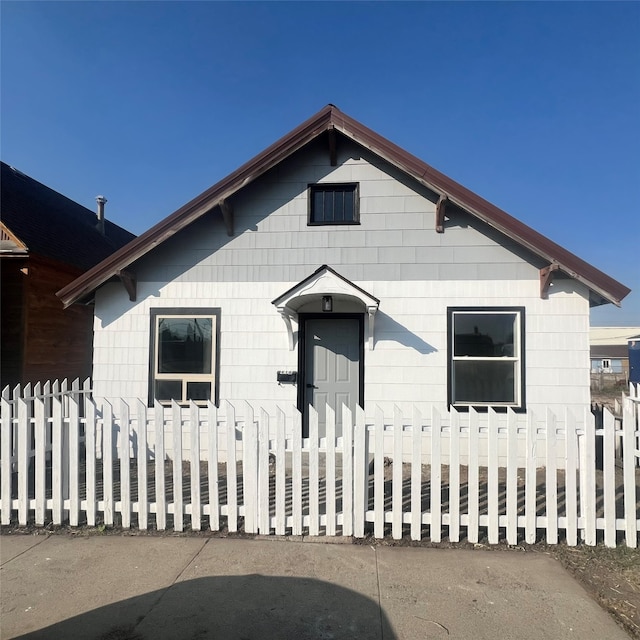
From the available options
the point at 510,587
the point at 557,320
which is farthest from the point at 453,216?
the point at 510,587

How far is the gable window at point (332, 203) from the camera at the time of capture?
732 centimetres

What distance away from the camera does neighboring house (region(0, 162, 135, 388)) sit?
9680mm

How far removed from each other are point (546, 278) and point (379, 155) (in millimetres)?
3233

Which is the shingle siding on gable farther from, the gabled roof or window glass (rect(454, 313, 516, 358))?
window glass (rect(454, 313, 516, 358))

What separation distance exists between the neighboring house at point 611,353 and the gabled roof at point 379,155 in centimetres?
2033

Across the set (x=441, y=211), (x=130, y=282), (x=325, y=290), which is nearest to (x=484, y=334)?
(x=441, y=211)

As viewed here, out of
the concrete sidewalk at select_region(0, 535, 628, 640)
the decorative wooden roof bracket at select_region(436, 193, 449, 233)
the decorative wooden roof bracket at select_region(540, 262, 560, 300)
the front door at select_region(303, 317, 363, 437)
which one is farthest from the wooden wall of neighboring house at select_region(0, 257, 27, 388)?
the decorative wooden roof bracket at select_region(540, 262, 560, 300)

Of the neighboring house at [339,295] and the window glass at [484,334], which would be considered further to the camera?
the window glass at [484,334]

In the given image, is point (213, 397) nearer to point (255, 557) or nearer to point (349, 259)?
point (349, 259)

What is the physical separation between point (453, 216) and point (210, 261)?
417 cm

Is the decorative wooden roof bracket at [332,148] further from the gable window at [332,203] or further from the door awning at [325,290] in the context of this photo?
the door awning at [325,290]

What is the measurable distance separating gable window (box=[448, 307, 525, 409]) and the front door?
1.56 m

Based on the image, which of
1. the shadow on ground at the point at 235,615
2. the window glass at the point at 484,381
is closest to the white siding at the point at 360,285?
the window glass at the point at 484,381

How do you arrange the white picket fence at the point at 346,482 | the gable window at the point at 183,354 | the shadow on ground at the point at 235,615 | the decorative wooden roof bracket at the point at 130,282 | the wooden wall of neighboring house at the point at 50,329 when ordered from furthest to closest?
the wooden wall of neighboring house at the point at 50,329 < the gable window at the point at 183,354 < the decorative wooden roof bracket at the point at 130,282 < the white picket fence at the point at 346,482 < the shadow on ground at the point at 235,615
